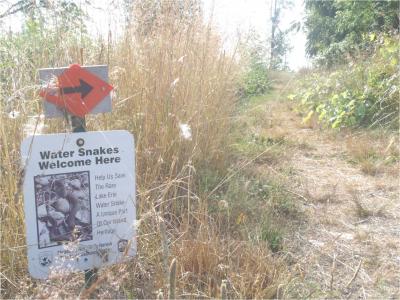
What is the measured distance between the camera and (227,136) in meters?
3.31

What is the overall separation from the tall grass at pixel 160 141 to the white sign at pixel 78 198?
0.07m

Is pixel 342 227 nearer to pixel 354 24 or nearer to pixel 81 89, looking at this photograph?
pixel 81 89

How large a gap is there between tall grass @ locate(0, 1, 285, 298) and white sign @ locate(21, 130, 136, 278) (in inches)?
3.0

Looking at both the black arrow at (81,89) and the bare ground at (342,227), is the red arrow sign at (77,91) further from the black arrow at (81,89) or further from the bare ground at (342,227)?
the bare ground at (342,227)

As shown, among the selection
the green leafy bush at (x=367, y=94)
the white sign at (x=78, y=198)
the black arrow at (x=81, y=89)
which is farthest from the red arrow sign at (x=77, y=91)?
the green leafy bush at (x=367, y=94)

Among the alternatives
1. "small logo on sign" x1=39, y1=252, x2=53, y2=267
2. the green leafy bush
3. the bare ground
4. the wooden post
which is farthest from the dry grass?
"small logo on sign" x1=39, y1=252, x2=53, y2=267

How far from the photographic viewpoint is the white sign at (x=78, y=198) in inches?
59.7

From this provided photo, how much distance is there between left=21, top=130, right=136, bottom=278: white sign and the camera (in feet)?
4.98

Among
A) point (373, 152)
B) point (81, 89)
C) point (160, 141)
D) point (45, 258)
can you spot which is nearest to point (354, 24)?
point (373, 152)

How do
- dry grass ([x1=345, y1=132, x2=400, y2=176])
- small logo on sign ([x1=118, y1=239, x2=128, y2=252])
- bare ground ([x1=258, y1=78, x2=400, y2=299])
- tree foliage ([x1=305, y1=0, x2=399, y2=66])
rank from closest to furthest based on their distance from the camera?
small logo on sign ([x1=118, y1=239, x2=128, y2=252]) → bare ground ([x1=258, y1=78, x2=400, y2=299]) → dry grass ([x1=345, y1=132, x2=400, y2=176]) → tree foliage ([x1=305, y1=0, x2=399, y2=66])

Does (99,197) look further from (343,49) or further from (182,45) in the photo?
(343,49)

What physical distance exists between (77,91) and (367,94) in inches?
155

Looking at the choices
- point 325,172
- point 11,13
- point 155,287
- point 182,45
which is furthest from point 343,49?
point 155,287

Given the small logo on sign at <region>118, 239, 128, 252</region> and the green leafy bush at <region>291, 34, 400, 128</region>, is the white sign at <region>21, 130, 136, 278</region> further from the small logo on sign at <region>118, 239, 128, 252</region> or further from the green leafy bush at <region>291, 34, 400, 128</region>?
the green leafy bush at <region>291, 34, 400, 128</region>
